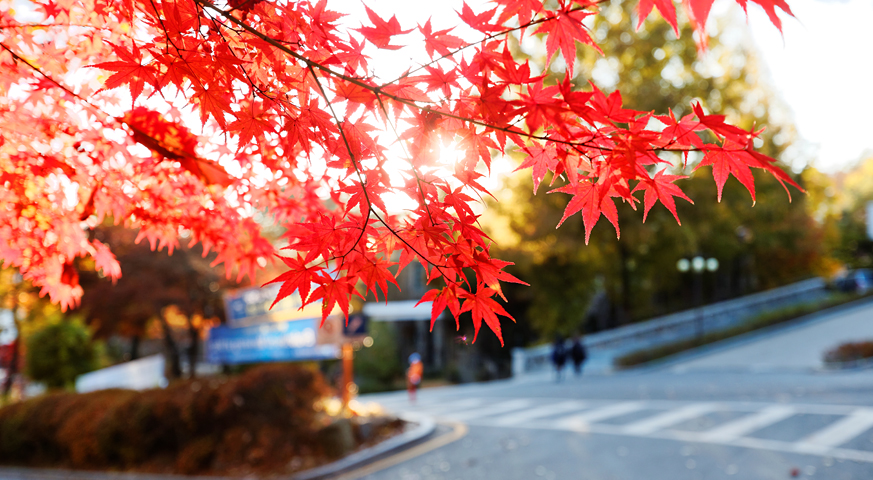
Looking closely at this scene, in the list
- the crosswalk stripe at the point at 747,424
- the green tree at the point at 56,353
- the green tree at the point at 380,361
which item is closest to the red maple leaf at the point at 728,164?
the crosswalk stripe at the point at 747,424

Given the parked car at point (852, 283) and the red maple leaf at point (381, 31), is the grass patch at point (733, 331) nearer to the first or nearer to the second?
the parked car at point (852, 283)

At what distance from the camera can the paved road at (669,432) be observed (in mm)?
6883

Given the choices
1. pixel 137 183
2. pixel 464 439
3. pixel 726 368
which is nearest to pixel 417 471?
pixel 464 439

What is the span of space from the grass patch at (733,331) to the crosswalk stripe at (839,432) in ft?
36.9

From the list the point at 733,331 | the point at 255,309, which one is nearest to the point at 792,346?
the point at 733,331

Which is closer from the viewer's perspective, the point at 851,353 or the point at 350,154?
the point at 350,154

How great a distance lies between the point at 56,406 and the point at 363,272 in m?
11.0

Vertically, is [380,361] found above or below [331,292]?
below

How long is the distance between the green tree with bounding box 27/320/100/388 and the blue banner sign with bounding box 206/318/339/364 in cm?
1127

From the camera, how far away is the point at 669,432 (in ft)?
28.8

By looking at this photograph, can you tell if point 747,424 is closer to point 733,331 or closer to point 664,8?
point 664,8

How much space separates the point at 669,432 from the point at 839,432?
2315mm

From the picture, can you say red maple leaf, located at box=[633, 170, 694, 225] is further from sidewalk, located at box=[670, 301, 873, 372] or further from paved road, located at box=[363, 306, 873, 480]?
sidewalk, located at box=[670, 301, 873, 372]

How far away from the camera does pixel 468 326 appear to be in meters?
28.3
